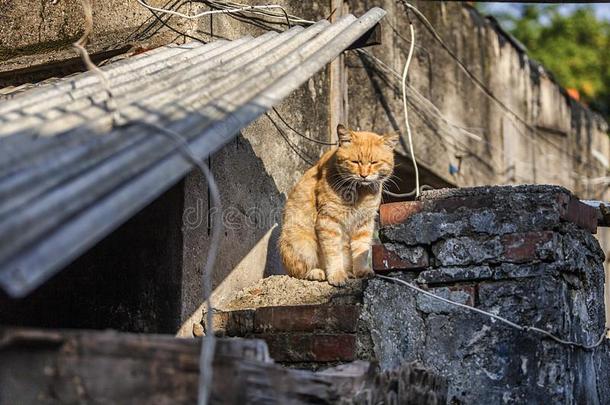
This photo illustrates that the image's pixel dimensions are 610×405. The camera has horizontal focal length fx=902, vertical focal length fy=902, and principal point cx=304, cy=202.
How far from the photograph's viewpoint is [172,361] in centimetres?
236

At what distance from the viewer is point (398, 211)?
4.25 meters

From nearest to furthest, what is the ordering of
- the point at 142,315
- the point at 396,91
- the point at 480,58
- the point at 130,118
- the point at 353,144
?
the point at 130,118 < the point at 142,315 < the point at 353,144 < the point at 396,91 < the point at 480,58

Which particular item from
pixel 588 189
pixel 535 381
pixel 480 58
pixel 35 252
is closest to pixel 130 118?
pixel 35 252

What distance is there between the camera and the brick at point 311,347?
4273 mm

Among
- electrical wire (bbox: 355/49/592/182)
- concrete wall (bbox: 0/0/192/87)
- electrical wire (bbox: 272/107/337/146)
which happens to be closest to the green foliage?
electrical wire (bbox: 355/49/592/182)

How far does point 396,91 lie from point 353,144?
2.19 metres

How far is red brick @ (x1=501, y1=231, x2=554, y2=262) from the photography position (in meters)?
3.95

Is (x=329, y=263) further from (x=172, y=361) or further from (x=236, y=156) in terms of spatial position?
(x=172, y=361)

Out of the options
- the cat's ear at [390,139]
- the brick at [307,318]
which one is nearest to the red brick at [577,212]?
the brick at [307,318]

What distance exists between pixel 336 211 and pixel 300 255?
1.15ft

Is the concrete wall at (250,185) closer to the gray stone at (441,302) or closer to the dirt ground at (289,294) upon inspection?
the dirt ground at (289,294)

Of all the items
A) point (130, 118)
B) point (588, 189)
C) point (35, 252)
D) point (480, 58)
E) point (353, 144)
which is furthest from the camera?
point (588, 189)

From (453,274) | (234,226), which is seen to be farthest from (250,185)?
(453,274)

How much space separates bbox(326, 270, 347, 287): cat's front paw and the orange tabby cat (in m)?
0.20
